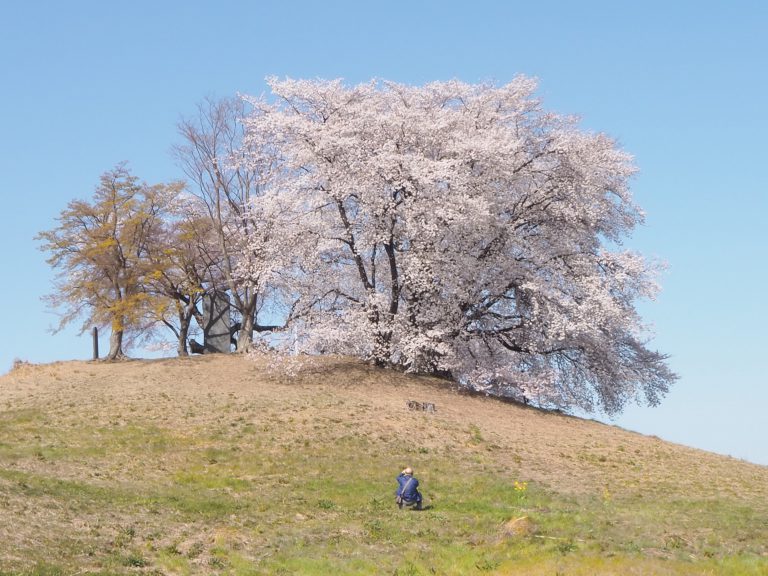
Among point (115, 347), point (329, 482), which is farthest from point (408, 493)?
point (115, 347)

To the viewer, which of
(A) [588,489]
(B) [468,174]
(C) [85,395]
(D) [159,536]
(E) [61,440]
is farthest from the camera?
(B) [468,174]

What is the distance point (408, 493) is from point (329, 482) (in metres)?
4.66

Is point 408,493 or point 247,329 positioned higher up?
point 247,329

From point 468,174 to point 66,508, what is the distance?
28758mm

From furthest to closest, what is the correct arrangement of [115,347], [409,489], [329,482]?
[115,347], [329,482], [409,489]

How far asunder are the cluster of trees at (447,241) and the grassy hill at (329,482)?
9.27 feet

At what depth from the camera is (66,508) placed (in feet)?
98.0

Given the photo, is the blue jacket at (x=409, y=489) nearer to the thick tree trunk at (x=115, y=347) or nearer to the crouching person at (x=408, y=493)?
the crouching person at (x=408, y=493)

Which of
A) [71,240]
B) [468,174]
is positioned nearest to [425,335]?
[468,174]

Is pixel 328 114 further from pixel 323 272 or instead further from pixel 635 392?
pixel 635 392

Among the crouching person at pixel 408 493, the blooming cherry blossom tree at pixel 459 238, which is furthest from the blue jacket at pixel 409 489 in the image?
the blooming cherry blossom tree at pixel 459 238

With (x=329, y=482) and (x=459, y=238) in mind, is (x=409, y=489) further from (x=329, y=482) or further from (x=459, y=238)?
(x=459, y=238)

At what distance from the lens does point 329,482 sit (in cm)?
3700

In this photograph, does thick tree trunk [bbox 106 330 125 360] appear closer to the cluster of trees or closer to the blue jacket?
the cluster of trees
